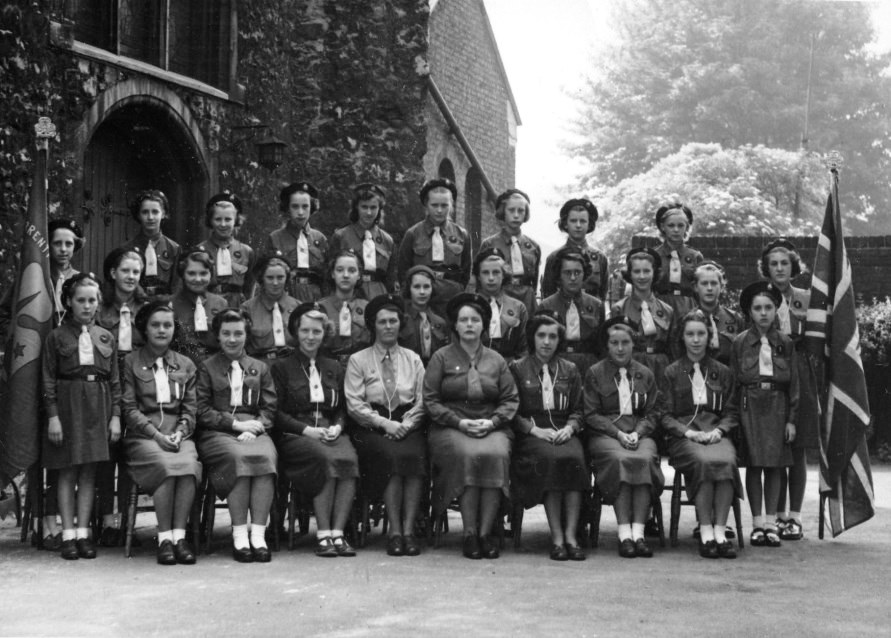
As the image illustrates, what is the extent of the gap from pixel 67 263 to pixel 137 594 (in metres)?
2.52

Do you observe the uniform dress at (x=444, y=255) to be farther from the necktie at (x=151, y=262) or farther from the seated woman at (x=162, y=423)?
the seated woman at (x=162, y=423)

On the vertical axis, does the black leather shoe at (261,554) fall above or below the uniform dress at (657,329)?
below

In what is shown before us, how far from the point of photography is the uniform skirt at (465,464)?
6953 millimetres

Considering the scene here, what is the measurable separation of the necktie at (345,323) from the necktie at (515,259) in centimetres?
122

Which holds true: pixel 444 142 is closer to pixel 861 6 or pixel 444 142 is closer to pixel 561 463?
pixel 561 463

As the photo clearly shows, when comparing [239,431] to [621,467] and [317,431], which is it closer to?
[317,431]

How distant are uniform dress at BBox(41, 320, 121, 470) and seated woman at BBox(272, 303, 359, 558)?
0.95 meters

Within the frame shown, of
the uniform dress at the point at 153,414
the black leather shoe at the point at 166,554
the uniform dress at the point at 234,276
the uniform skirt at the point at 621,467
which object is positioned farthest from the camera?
the uniform dress at the point at 234,276

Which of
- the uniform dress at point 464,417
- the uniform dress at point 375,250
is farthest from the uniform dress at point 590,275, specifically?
the uniform dress at point 375,250

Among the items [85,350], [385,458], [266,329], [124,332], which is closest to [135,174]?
[266,329]

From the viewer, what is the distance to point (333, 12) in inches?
490

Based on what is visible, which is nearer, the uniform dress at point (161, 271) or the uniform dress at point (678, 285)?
the uniform dress at point (161, 271)

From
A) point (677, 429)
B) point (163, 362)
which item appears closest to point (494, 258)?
point (677, 429)

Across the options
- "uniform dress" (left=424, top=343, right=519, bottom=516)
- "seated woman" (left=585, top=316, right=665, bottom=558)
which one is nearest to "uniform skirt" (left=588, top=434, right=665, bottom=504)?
"seated woman" (left=585, top=316, right=665, bottom=558)
